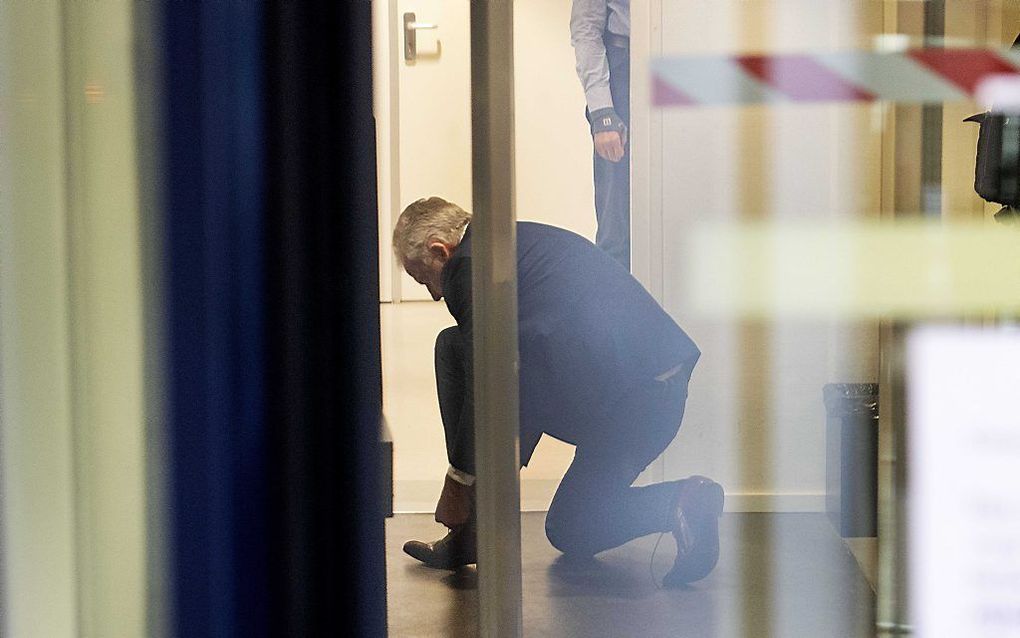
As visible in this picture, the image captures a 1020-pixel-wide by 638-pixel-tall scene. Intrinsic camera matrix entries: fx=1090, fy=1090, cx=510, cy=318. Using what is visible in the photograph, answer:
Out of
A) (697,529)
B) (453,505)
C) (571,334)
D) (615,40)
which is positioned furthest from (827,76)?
(453,505)

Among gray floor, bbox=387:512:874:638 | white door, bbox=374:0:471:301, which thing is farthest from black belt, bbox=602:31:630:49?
gray floor, bbox=387:512:874:638

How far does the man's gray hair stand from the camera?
1170mm

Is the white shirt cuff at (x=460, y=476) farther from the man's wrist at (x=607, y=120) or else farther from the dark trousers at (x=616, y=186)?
the man's wrist at (x=607, y=120)

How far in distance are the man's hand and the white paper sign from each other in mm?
501

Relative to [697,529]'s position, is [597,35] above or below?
above

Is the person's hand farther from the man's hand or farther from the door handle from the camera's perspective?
the man's hand

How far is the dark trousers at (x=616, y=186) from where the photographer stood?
119cm

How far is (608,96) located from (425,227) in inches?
9.7

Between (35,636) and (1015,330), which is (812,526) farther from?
(35,636)

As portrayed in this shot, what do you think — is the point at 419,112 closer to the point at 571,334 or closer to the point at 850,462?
the point at 571,334

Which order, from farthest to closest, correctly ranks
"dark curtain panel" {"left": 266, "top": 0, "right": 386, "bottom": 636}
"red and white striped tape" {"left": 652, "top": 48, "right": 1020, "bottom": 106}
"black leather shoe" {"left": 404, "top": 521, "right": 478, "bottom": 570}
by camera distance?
"black leather shoe" {"left": 404, "top": 521, "right": 478, "bottom": 570}
"red and white striped tape" {"left": 652, "top": 48, "right": 1020, "bottom": 106}
"dark curtain panel" {"left": 266, "top": 0, "right": 386, "bottom": 636}

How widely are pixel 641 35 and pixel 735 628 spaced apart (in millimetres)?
677

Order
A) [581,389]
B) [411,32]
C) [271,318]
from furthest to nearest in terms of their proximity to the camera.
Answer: [581,389] < [411,32] < [271,318]

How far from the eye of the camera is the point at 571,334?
1281 mm
